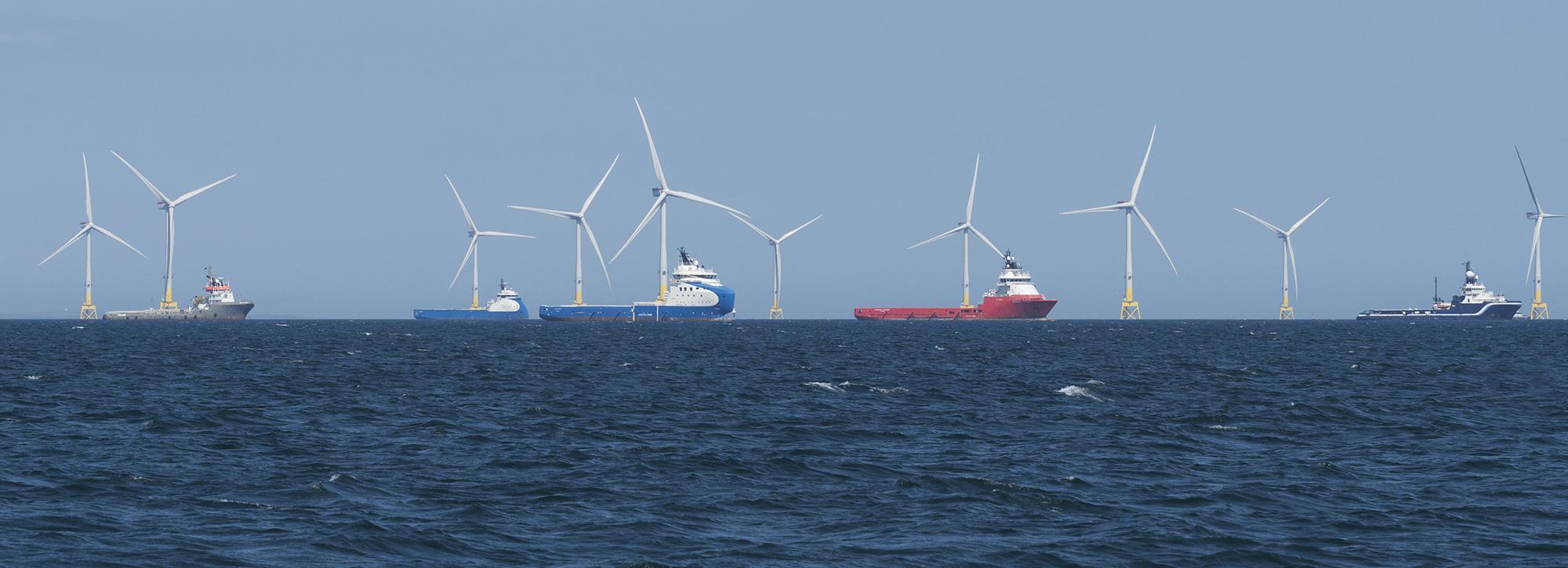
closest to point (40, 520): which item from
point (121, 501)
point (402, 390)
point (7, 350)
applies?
point (121, 501)

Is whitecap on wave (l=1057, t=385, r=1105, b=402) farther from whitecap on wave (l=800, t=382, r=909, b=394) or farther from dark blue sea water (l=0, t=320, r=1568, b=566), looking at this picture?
whitecap on wave (l=800, t=382, r=909, b=394)

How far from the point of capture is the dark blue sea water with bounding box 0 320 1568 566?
21.9 metres

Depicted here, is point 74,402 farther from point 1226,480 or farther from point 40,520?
point 1226,480

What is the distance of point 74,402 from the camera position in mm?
48625

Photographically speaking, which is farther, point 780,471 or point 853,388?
point 853,388

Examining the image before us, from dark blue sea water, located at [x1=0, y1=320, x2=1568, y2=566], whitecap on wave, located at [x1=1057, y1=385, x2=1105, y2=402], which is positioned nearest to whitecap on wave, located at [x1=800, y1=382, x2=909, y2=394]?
dark blue sea water, located at [x1=0, y1=320, x2=1568, y2=566]

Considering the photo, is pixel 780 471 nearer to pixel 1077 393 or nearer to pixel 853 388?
pixel 1077 393

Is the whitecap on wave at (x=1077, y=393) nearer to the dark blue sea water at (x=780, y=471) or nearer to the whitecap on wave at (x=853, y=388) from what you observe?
the dark blue sea water at (x=780, y=471)

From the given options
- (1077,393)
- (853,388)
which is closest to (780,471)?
(1077,393)

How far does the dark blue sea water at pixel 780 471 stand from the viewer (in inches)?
863

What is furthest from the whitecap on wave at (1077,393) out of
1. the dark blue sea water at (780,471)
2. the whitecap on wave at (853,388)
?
the whitecap on wave at (853,388)

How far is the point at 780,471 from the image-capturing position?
30.8 m

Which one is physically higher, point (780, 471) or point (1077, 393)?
point (1077, 393)

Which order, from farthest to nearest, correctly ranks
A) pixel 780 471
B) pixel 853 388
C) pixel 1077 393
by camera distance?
1. pixel 853 388
2. pixel 1077 393
3. pixel 780 471
